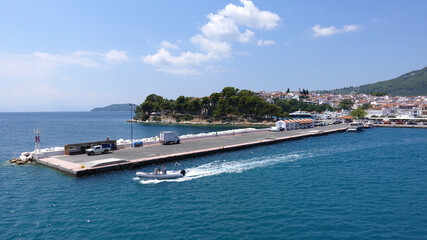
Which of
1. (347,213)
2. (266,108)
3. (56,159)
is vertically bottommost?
(347,213)

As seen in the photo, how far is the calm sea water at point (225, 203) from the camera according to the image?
17.7 m

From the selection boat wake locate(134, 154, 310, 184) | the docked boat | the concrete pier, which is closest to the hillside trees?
the concrete pier

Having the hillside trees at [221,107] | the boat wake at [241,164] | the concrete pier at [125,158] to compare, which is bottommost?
the boat wake at [241,164]

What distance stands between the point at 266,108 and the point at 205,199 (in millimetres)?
107751

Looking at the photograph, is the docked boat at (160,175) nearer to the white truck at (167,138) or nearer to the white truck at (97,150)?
the white truck at (97,150)

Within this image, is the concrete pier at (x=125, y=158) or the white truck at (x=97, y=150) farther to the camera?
the white truck at (x=97, y=150)

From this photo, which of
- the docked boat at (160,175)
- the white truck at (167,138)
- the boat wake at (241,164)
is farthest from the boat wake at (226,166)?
the white truck at (167,138)

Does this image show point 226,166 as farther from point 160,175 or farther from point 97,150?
point 97,150

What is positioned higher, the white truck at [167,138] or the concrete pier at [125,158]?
the white truck at [167,138]

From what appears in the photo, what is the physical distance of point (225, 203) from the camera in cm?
2253

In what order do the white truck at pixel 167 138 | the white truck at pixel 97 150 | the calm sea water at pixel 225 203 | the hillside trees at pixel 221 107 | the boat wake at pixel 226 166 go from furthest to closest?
the hillside trees at pixel 221 107 → the white truck at pixel 167 138 → the white truck at pixel 97 150 → the boat wake at pixel 226 166 → the calm sea water at pixel 225 203

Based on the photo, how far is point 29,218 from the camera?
19.9 meters

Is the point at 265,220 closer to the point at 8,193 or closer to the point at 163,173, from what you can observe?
the point at 163,173

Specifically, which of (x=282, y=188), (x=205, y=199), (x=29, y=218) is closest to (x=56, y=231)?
(x=29, y=218)
